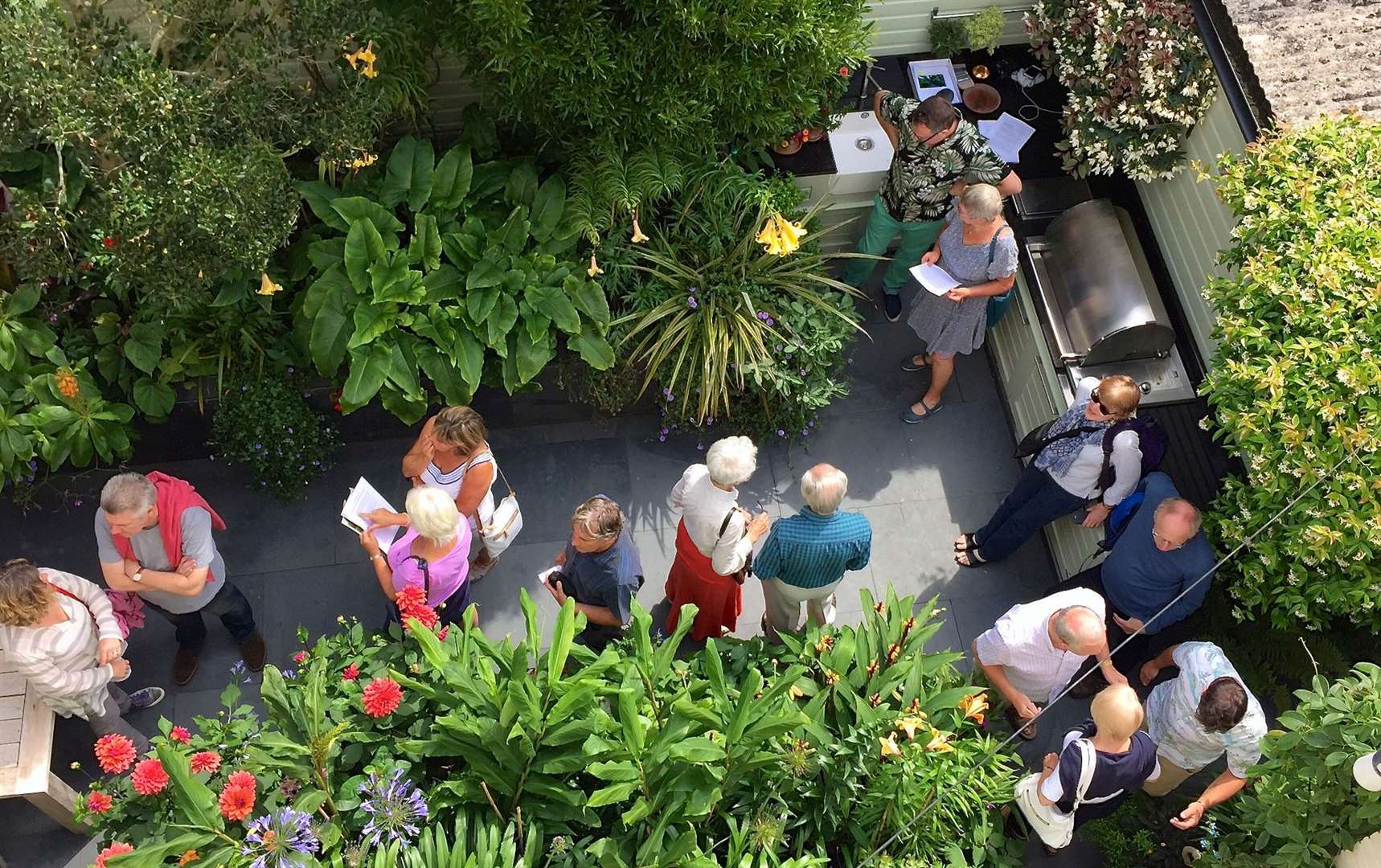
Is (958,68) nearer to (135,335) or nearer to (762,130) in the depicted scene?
(762,130)

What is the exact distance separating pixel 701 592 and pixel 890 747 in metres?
1.60

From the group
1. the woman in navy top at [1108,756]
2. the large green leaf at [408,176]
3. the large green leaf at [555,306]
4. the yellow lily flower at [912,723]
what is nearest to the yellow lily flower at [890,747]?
the yellow lily flower at [912,723]

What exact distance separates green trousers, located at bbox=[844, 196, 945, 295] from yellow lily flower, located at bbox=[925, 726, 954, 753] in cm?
328

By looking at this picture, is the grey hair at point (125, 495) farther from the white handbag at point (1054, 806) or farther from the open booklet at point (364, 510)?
the white handbag at point (1054, 806)

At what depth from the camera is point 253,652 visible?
5.62 metres

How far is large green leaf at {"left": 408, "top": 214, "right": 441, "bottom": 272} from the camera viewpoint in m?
5.67

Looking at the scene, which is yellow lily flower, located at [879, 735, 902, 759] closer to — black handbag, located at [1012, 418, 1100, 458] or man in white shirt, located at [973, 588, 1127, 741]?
man in white shirt, located at [973, 588, 1127, 741]

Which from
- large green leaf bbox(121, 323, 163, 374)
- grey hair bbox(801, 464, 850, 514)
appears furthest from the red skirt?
large green leaf bbox(121, 323, 163, 374)

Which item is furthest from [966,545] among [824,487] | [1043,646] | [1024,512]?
[824,487]

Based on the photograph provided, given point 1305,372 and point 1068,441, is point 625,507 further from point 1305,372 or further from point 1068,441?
point 1305,372

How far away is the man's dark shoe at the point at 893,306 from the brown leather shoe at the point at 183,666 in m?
4.64

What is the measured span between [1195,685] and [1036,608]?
719 mm

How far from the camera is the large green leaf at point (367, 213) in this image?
564cm

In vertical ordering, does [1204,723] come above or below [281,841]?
below
